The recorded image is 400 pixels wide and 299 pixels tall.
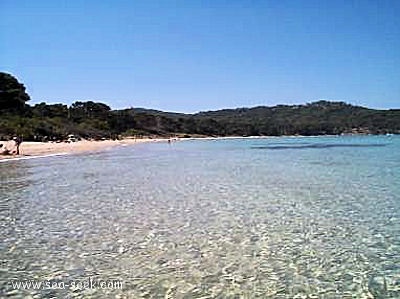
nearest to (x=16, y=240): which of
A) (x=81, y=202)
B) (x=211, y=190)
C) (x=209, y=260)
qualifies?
(x=209, y=260)

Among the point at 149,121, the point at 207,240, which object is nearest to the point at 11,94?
the point at 149,121

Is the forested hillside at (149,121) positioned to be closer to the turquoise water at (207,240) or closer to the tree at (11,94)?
the tree at (11,94)

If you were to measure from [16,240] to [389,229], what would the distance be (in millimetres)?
6877

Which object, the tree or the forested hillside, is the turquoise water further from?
the tree

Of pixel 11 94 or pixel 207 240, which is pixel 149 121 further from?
pixel 207 240

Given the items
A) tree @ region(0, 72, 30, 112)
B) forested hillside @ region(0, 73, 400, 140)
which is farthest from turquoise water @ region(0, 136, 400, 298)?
tree @ region(0, 72, 30, 112)

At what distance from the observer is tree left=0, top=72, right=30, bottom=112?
229 ft

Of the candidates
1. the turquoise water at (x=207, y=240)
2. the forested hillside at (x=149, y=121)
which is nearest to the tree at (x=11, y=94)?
the forested hillside at (x=149, y=121)

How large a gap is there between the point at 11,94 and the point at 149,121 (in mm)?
57939

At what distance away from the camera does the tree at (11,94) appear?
6994cm

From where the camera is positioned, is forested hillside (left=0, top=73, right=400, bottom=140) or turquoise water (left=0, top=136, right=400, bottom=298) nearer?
turquoise water (left=0, top=136, right=400, bottom=298)

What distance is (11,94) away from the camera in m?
71.4

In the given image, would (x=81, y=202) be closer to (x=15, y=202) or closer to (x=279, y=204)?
(x=15, y=202)

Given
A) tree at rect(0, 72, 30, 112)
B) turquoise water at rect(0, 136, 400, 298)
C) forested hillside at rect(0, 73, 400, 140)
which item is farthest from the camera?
tree at rect(0, 72, 30, 112)
